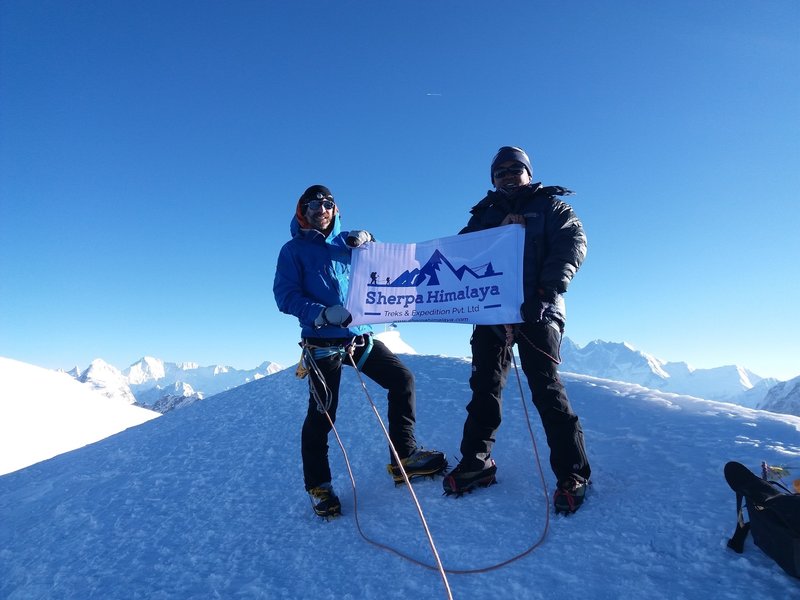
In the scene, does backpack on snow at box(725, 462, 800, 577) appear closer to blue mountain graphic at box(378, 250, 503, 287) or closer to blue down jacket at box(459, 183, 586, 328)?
blue down jacket at box(459, 183, 586, 328)

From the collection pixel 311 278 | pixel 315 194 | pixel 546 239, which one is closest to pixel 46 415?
pixel 311 278

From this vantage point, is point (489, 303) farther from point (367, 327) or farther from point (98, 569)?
point (98, 569)

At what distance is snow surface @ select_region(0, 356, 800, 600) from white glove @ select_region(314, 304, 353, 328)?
1851 mm

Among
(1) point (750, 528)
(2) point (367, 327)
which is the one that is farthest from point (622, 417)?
(2) point (367, 327)

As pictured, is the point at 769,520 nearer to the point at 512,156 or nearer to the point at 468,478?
the point at 468,478

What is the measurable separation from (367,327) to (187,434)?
161 inches

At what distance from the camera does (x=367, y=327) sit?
4414 millimetres

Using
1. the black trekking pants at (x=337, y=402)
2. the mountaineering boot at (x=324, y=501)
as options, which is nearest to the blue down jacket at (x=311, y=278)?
the black trekking pants at (x=337, y=402)

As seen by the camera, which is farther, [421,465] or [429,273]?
[429,273]

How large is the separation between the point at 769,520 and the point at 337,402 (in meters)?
3.45

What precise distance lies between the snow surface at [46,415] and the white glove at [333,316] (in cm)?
1062

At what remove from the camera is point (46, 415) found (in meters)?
13.0

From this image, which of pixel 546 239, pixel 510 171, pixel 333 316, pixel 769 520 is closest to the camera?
pixel 769 520

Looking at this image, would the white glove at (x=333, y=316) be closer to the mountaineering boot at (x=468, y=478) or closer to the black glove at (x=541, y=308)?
the black glove at (x=541, y=308)
